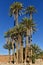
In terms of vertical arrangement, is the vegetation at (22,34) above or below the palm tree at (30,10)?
below

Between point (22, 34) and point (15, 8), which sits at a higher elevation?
point (15, 8)

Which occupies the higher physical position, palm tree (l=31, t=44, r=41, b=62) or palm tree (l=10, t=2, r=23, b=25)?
palm tree (l=10, t=2, r=23, b=25)

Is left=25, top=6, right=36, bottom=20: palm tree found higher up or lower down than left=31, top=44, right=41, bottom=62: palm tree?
higher up

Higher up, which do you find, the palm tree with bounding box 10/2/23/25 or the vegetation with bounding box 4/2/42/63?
the palm tree with bounding box 10/2/23/25

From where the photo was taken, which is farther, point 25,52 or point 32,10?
point 32,10

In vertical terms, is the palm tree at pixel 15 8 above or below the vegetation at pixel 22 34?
above

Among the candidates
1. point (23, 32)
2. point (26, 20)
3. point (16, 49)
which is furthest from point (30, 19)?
point (16, 49)

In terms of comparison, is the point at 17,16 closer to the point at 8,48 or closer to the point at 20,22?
the point at 20,22

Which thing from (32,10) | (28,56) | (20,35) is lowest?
(28,56)

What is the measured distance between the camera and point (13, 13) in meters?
64.6

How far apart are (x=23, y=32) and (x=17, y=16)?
Answer: 5710 mm

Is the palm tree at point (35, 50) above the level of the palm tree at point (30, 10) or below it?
below

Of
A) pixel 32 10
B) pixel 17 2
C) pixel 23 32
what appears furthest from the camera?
pixel 32 10

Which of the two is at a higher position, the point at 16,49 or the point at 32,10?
the point at 32,10
